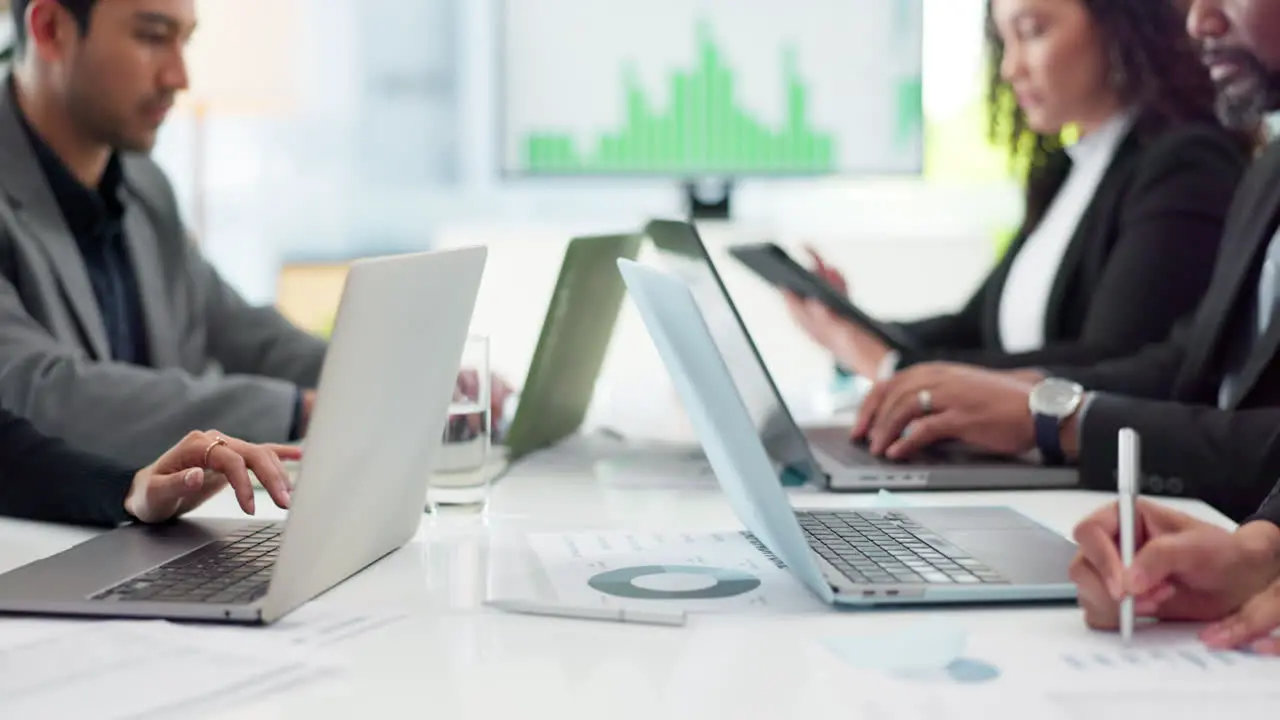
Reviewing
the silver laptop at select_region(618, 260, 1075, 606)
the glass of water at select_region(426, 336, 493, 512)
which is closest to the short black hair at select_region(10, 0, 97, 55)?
the glass of water at select_region(426, 336, 493, 512)

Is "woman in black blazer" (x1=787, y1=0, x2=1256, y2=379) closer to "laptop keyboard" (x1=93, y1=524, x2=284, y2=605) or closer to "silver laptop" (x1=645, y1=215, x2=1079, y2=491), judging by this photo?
"silver laptop" (x1=645, y1=215, x2=1079, y2=491)

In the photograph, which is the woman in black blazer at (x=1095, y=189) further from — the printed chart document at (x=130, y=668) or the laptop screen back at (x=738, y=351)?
the printed chart document at (x=130, y=668)

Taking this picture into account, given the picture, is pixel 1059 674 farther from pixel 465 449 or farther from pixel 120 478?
pixel 120 478

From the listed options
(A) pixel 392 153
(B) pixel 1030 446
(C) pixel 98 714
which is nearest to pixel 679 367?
(C) pixel 98 714

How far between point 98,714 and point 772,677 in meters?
0.35

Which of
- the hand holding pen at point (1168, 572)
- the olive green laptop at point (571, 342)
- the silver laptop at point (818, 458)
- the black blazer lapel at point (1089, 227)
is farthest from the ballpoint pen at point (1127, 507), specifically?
the black blazer lapel at point (1089, 227)

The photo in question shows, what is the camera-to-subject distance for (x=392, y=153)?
3914 mm

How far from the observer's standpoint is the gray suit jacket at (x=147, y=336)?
1699 mm

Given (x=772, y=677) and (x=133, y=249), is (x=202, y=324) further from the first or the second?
(x=772, y=677)

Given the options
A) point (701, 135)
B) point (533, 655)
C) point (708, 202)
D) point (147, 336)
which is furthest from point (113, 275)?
point (708, 202)

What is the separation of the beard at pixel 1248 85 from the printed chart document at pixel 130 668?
1.49 meters

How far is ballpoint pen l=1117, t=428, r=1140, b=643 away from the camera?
0.86 m

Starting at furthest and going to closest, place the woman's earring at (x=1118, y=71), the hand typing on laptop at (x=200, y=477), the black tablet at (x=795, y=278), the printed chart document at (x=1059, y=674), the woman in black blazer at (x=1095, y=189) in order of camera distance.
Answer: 1. the woman's earring at (x=1118, y=71)
2. the woman in black blazer at (x=1095, y=189)
3. the black tablet at (x=795, y=278)
4. the hand typing on laptop at (x=200, y=477)
5. the printed chart document at (x=1059, y=674)

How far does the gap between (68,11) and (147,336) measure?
51 centimetres
